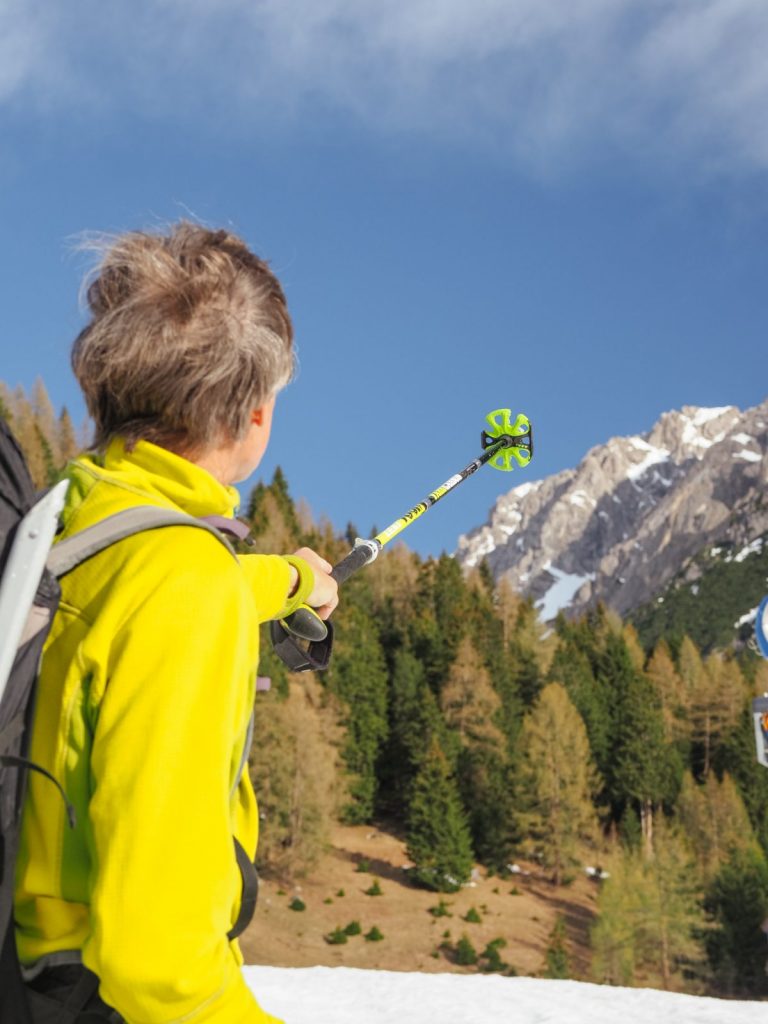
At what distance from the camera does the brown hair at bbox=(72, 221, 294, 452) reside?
180cm

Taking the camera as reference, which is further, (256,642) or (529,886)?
(529,886)

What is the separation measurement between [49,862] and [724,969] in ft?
162

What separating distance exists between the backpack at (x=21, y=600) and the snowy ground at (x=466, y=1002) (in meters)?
7.57

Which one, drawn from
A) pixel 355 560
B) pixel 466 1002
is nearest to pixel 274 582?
pixel 355 560

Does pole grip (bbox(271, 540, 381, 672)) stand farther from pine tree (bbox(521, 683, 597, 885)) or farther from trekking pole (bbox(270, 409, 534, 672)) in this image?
pine tree (bbox(521, 683, 597, 885))

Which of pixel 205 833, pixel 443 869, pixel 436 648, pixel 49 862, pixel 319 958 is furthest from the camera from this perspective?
pixel 436 648

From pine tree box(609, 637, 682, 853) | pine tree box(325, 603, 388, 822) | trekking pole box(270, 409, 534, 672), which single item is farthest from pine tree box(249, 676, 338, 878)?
trekking pole box(270, 409, 534, 672)

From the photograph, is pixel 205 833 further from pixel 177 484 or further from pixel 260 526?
pixel 260 526

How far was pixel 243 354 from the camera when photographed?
1828 mm

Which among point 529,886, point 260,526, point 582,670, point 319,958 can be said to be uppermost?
point 260,526

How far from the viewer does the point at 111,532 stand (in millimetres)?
1604

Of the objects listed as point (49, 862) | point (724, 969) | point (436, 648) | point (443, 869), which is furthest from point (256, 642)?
point (436, 648)

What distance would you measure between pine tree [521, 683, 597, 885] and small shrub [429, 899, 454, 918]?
8.59 metres

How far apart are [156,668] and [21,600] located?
9.1 inches
